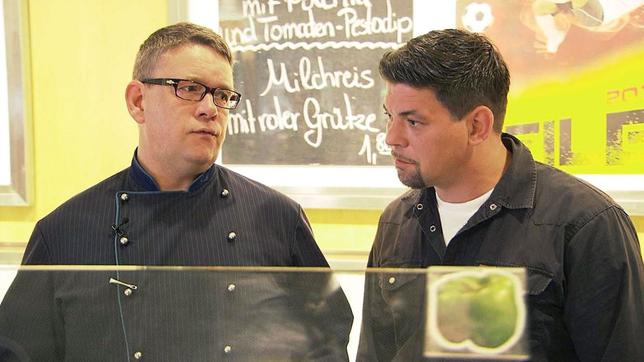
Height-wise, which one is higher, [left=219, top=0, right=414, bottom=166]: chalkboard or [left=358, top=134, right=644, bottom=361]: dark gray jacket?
[left=219, top=0, right=414, bottom=166]: chalkboard

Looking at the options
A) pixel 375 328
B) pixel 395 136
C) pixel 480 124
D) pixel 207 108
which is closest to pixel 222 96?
pixel 207 108

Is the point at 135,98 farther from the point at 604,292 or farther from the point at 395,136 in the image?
the point at 604,292

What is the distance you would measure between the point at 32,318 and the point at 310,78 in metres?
1.16

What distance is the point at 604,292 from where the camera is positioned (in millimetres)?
1062

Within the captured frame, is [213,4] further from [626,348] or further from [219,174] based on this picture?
[626,348]

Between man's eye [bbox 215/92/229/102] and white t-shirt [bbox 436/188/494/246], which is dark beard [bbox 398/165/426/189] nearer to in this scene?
white t-shirt [bbox 436/188/494/246]

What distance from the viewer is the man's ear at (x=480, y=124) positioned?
1.22 m

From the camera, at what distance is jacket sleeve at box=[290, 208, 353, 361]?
0.82 m

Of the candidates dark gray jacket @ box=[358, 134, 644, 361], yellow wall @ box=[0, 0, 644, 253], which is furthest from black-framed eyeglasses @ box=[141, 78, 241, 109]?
yellow wall @ box=[0, 0, 644, 253]

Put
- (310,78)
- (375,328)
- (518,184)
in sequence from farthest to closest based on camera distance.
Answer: (310,78) → (518,184) → (375,328)

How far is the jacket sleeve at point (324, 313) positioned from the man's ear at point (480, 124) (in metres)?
0.52

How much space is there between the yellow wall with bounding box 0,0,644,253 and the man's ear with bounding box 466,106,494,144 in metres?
1.12

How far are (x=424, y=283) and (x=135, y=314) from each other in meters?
0.36

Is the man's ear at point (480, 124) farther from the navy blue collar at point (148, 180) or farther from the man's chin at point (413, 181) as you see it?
the navy blue collar at point (148, 180)
